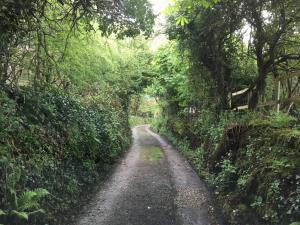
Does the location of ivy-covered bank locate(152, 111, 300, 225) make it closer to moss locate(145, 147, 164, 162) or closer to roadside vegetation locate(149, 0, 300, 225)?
roadside vegetation locate(149, 0, 300, 225)

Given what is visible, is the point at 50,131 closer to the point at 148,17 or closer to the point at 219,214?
the point at 148,17

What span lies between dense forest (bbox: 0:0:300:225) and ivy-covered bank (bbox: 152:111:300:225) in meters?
0.03

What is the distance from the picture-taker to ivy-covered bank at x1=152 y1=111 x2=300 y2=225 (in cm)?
549

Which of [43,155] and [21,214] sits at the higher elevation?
[43,155]

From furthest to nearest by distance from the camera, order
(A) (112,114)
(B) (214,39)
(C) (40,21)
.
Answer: (A) (112,114) < (B) (214,39) < (C) (40,21)

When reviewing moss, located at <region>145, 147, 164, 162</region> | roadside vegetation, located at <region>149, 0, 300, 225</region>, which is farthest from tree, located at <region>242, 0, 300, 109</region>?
moss, located at <region>145, 147, 164, 162</region>

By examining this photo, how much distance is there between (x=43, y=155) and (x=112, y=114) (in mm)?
8746

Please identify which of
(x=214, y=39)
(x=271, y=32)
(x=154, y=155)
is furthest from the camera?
(x=154, y=155)

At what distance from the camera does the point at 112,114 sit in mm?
15289

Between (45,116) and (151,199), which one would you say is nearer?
(45,116)

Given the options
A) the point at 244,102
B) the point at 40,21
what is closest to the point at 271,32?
the point at 244,102

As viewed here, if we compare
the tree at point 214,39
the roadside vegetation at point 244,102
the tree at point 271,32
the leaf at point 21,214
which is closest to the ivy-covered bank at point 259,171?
the roadside vegetation at point 244,102

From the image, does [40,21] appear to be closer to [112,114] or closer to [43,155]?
[43,155]

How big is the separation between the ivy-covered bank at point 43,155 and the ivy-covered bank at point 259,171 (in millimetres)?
3659
